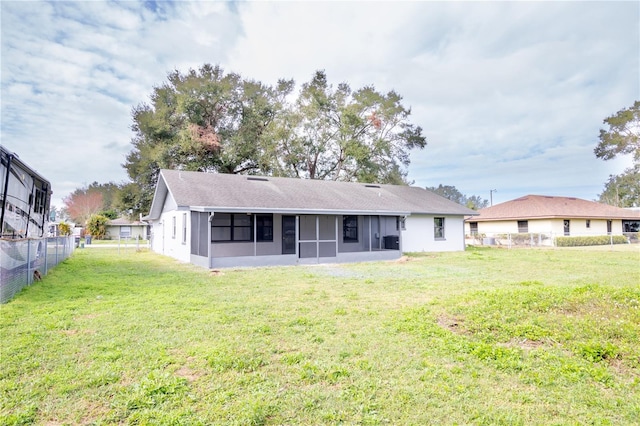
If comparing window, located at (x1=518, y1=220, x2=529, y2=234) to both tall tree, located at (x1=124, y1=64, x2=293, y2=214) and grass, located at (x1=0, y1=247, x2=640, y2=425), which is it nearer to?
tall tree, located at (x1=124, y1=64, x2=293, y2=214)

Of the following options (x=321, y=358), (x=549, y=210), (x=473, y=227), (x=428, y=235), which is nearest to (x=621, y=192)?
(x=473, y=227)

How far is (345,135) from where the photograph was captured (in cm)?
2920

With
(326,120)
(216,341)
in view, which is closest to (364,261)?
(216,341)

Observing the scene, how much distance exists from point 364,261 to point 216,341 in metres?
11.0

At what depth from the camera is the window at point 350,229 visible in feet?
56.7

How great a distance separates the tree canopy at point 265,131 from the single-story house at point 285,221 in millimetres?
7680

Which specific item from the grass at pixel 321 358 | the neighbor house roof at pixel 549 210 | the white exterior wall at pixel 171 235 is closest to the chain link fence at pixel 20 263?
the grass at pixel 321 358

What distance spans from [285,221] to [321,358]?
39.3ft

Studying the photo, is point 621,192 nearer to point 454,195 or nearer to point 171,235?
point 454,195

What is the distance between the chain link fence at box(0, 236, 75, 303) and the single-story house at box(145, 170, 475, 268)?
438 cm

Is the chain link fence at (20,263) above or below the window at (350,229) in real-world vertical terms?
below

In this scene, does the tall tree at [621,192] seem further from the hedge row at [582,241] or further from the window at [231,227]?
the window at [231,227]

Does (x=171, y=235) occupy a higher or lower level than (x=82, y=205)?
lower

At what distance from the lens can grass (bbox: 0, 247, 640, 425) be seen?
2.83 m
